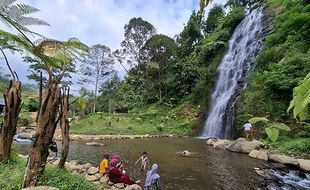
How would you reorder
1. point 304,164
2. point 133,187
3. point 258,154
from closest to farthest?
1. point 133,187
2. point 304,164
3. point 258,154

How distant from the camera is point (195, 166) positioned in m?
11.6

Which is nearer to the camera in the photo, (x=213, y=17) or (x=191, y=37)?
(x=191, y=37)

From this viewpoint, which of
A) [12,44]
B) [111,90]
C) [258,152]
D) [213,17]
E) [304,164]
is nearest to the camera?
[12,44]

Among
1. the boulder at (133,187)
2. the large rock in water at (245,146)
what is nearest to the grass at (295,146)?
the large rock in water at (245,146)

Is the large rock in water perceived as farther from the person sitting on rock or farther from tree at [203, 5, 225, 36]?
tree at [203, 5, 225, 36]

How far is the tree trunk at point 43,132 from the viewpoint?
582 centimetres

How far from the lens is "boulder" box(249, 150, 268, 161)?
510 inches

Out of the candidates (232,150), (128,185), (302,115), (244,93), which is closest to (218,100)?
(244,93)

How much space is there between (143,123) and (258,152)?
14726mm

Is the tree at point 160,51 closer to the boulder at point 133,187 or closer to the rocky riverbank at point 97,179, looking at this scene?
the rocky riverbank at point 97,179

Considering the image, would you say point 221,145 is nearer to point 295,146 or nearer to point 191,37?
point 295,146

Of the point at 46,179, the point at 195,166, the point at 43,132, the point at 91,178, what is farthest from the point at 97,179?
the point at 195,166

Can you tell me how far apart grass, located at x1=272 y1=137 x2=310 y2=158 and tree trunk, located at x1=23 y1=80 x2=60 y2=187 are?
36.4 ft

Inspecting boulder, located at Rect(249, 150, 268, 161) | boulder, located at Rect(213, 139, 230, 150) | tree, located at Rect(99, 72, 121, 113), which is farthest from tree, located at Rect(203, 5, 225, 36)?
boulder, located at Rect(249, 150, 268, 161)
